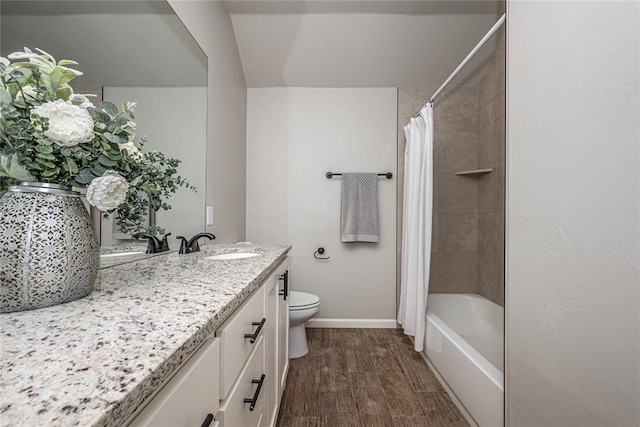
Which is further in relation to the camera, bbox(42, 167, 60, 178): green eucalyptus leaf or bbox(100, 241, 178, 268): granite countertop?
bbox(100, 241, 178, 268): granite countertop

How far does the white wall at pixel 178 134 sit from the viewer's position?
119 centimetres

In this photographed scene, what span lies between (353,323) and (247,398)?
2005mm

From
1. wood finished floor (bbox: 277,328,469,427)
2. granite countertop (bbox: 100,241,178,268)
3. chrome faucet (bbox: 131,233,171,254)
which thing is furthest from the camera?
wood finished floor (bbox: 277,328,469,427)

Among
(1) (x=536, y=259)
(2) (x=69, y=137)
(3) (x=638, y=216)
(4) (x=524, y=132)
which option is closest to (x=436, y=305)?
(1) (x=536, y=259)

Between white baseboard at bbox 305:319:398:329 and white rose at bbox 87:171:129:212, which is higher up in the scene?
white rose at bbox 87:171:129:212

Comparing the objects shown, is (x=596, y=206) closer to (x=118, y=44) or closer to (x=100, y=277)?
(x=100, y=277)

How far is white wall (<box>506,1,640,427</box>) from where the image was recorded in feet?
2.37

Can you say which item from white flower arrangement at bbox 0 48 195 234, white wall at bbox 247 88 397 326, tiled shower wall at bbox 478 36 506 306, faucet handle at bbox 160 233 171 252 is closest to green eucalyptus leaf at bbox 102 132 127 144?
white flower arrangement at bbox 0 48 195 234

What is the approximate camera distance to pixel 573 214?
867mm

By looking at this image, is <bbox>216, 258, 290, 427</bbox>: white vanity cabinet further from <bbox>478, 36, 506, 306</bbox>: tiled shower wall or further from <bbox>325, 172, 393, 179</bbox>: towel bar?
<bbox>478, 36, 506, 306</bbox>: tiled shower wall

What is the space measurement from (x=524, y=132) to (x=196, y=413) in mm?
1247

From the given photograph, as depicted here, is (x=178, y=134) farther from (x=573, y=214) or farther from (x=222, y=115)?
(x=573, y=214)

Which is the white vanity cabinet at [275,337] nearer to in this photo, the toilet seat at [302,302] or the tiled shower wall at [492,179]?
the toilet seat at [302,302]

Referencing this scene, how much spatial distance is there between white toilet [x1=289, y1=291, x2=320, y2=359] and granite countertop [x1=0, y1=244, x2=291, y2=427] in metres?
1.37
